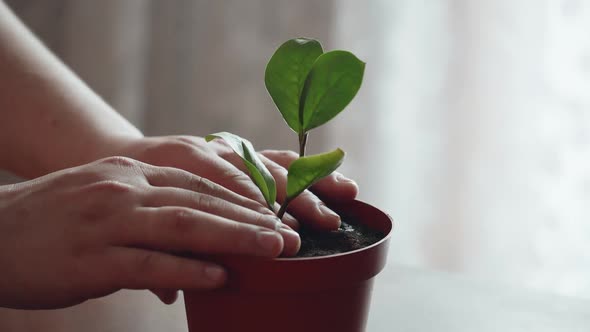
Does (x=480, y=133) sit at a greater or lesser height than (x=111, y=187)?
lesser

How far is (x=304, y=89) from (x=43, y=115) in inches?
20.5

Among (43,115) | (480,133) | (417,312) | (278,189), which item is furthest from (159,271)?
(480,133)

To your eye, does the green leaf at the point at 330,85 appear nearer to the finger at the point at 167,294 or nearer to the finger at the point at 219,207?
the finger at the point at 219,207

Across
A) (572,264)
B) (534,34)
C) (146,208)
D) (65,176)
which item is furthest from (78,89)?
(572,264)

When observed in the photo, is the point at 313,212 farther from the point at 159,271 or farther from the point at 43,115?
the point at 43,115

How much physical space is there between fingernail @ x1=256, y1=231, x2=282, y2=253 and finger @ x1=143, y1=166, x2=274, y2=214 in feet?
0.28

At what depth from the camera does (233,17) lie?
1.79 m

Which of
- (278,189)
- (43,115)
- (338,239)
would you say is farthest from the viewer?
(43,115)

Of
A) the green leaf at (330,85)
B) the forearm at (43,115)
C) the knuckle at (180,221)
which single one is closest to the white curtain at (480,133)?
the forearm at (43,115)

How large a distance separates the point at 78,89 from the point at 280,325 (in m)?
→ 0.60

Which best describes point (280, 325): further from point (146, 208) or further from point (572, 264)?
point (572, 264)

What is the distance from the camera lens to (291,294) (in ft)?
1.78

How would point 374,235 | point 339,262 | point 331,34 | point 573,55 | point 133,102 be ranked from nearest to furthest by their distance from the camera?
point 339,262, point 374,235, point 573,55, point 331,34, point 133,102

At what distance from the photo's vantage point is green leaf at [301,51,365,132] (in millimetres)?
580
